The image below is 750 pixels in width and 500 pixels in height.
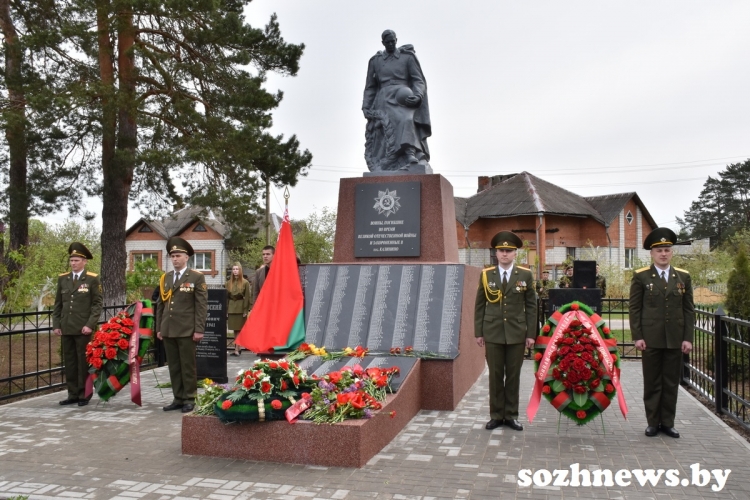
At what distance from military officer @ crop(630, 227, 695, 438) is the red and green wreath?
254 mm

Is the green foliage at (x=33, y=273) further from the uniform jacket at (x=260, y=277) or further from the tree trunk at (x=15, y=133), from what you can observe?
the uniform jacket at (x=260, y=277)

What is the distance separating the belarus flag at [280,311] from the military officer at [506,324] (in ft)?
7.09

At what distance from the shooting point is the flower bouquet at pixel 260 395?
15.2ft

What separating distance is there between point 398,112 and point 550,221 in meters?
24.3

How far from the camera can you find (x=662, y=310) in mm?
5406

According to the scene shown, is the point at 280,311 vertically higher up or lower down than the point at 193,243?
lower down

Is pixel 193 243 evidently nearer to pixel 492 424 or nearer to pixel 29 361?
pixel 29 361

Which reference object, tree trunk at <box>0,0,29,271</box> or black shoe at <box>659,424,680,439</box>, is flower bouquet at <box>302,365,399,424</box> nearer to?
black shoe at <box>659,424,680,439</box>

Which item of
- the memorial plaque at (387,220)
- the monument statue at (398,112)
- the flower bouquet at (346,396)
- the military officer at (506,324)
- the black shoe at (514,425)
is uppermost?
the monument statue at (398,112)

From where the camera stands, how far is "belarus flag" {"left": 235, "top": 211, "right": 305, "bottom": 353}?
697 cm

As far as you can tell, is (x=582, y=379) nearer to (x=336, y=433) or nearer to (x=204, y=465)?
(x=336, y=433)

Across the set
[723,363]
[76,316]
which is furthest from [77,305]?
[723,363]

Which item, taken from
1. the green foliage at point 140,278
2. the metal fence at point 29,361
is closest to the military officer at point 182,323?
the metal fence at point 29,361

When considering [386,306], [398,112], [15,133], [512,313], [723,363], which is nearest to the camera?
[512,313]
